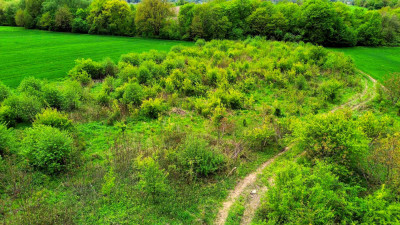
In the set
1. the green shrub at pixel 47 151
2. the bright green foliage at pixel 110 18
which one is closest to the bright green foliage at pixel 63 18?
the bright green foliage at pixel 110 18

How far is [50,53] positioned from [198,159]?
124 feet

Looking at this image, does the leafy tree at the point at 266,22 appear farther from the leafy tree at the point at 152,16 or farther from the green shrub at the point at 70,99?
the green shrub at the point at 70,99

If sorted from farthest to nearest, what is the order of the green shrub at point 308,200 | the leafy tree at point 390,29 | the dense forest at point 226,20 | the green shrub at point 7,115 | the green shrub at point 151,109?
1. the leafy tree at point 390,29
2. the dense forest at point 226,20
3. the green shrub at point 151,109
4. the green shrub at point 7,115
5. the green shrub at point 308,200

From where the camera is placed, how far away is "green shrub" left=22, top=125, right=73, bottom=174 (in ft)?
39.0

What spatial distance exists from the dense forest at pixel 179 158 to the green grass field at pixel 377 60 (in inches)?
540

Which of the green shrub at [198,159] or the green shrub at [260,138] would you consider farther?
the green shrub at [260,138]

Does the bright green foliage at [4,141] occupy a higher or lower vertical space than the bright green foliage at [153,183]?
higher

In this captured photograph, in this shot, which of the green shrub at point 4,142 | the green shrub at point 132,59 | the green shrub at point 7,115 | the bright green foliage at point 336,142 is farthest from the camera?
the green shrub at point 132,59

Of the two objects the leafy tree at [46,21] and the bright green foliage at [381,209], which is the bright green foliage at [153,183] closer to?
the bright green foliage at [381,209]

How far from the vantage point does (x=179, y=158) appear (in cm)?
1250

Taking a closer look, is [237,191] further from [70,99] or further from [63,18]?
[63,18]

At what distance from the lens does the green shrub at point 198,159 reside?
12297mm

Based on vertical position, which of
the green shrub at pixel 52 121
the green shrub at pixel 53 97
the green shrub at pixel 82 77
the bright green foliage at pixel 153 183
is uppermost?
the green shrub at pixel 82 77

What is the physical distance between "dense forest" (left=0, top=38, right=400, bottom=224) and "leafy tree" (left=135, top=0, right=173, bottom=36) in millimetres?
42584
